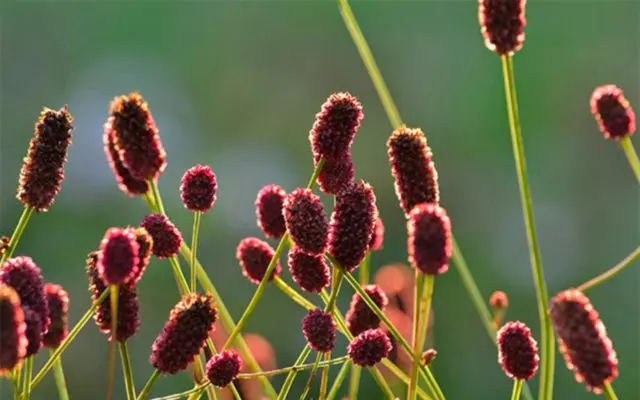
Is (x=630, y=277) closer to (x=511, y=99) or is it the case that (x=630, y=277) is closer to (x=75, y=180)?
(x=75, y=180)

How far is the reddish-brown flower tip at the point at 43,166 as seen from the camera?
68 centimetres

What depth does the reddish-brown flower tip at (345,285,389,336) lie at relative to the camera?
2.43 ft

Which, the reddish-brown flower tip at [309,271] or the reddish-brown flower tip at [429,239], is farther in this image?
the reddish-brown flower tip at [309,271]

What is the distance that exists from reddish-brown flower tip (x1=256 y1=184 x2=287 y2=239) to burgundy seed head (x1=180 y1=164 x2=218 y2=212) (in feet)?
0.13

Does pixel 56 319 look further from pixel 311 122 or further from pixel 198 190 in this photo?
pixel 311 122

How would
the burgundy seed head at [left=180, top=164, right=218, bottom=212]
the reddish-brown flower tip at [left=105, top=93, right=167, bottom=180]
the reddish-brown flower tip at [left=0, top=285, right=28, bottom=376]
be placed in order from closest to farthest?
the reddish-brown flower tip at [left=0, top=285, right=28, bottom=376] < the reddish-brown flower tip at [left=105, top=93, right=167, bottom=180] < the burgundy seed head at [left=180, top=164, right=218, bottom=212]

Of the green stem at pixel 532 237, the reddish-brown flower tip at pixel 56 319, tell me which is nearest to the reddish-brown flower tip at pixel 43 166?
the reddish-brown flower tip at pixel 56 319

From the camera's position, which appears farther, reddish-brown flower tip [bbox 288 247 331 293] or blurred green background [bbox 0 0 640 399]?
blurred green background [bbox 0 0 640 399]

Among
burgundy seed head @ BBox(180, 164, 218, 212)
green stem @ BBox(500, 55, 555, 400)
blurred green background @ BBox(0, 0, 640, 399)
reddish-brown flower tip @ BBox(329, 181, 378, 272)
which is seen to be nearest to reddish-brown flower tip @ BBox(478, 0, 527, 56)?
green stem @ BBox(500, 55, 555, 400)

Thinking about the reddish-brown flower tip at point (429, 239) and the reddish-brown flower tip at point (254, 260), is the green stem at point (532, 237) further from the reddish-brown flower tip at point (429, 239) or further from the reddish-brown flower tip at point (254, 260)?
the reddish-brown flower tip at point (254, 260)

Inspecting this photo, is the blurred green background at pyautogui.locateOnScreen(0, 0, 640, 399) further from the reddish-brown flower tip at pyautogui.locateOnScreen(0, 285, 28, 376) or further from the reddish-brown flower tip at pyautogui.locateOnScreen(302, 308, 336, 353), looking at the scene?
the reddish-brown flower tip at pyautogui.locateOnScreen(0, 285, 28, 376)

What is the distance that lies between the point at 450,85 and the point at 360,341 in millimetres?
2888

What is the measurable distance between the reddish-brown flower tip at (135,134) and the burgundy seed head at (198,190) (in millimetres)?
95

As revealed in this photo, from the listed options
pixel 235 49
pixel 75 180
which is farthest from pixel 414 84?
pixel 75 180
